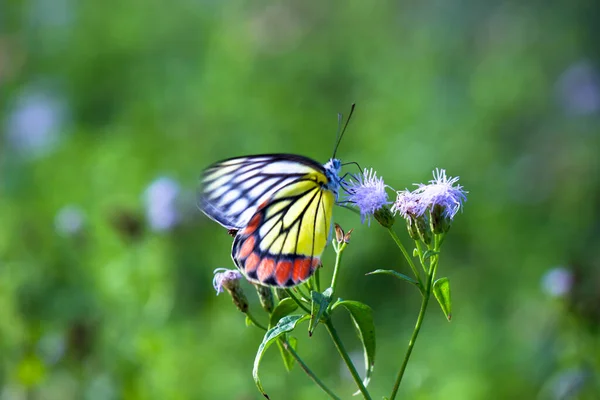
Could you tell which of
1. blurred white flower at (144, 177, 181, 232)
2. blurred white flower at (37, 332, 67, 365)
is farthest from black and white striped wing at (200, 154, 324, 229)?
blurred white flower at (144, 177, 181, 232)

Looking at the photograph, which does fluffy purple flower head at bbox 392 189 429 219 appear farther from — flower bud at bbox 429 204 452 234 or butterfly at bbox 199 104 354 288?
butterfly at bbox 199 104 354 288

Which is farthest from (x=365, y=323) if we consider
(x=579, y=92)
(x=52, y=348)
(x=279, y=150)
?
(x=579, y=92)

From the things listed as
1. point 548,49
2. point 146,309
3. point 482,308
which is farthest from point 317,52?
point 146,309

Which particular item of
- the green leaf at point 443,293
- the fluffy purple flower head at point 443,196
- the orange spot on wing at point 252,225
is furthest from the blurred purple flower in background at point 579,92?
the green leaf at point 443,293

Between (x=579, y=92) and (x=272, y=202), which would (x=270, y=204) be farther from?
(x=579, y=92)

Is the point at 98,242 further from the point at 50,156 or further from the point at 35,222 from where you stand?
the point at 50,156

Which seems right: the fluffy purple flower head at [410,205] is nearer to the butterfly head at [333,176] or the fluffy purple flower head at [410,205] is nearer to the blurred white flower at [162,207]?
the butterfly head at [333,176]
